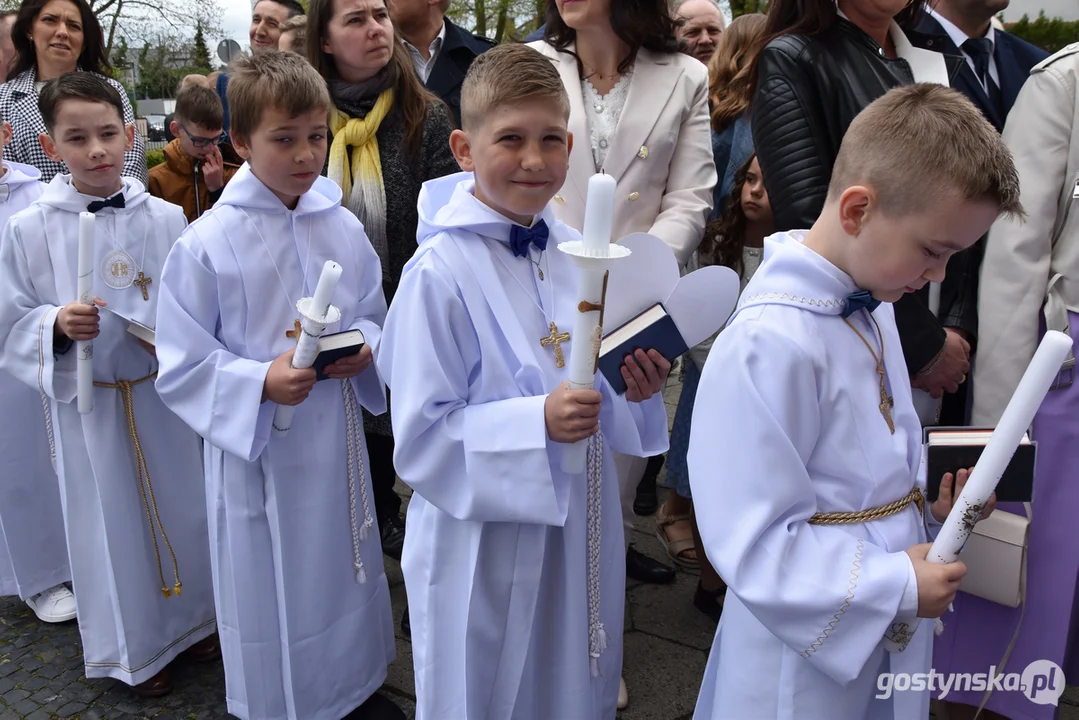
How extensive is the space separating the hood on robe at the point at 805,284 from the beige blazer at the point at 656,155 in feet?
4.07

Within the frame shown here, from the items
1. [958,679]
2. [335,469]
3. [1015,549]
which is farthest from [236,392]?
[958,679]

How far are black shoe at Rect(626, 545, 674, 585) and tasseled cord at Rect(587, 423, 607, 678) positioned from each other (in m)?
1.46

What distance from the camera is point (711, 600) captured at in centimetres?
344

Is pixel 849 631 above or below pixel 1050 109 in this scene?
below

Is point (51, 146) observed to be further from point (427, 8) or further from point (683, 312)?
point (683, 312)

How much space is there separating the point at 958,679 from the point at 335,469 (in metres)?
1.96

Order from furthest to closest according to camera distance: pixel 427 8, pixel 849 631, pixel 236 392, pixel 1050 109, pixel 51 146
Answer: pixel 427 8, pixel 51 146, pixel 236 392, pixel 1050 109, pixel 849 631

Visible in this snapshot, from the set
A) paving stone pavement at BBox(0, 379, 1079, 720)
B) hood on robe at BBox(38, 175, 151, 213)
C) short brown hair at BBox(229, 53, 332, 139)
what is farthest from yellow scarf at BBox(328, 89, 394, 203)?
paving stone pavement at BBox(0, 379, 1079, 720)

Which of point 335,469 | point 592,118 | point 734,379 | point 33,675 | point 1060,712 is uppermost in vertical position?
point 592,118

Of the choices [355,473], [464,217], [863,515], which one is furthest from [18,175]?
[863,515]

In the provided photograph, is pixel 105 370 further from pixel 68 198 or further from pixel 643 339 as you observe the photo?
pixel 643 339

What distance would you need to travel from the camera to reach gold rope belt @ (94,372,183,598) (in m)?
3.07

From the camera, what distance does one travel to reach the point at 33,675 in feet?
10.4

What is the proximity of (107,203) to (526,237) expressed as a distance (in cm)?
172
